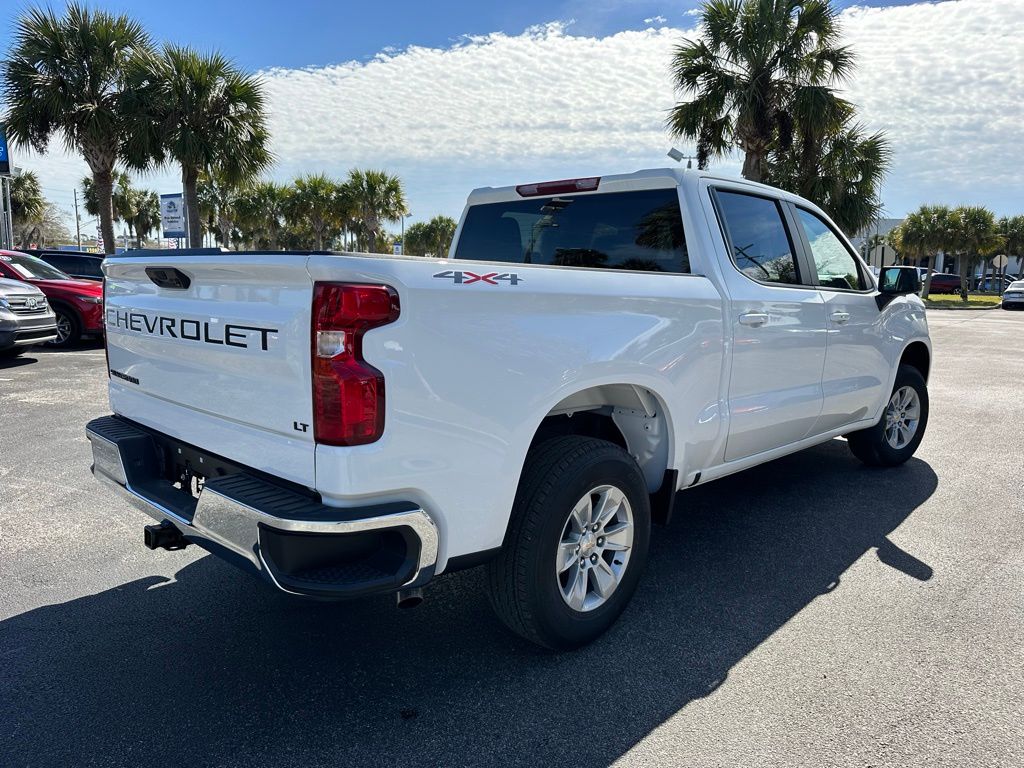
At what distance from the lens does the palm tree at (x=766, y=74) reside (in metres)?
17.0

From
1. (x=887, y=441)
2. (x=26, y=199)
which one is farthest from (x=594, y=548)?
(x=26, y=199)

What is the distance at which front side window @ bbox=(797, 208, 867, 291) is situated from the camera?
4.42 metres

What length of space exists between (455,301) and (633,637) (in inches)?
66.0

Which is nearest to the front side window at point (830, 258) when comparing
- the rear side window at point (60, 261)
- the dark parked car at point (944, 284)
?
the rear side window at point (60, 261)

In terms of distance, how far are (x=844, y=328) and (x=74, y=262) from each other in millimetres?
15240

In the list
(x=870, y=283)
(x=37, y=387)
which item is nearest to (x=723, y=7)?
(x=870, y=283)

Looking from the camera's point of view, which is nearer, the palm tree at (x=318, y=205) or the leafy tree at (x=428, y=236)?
the palm tree at (x=318, y=205)

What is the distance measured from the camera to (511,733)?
2438 millimetres

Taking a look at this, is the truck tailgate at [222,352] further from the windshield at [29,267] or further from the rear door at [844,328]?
the windshield at [29,267]

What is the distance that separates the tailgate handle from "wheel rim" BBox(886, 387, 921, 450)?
478cm

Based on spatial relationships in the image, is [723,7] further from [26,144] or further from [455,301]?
[455,301]

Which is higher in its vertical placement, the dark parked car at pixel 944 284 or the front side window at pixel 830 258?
the front side window at pixel 830 258

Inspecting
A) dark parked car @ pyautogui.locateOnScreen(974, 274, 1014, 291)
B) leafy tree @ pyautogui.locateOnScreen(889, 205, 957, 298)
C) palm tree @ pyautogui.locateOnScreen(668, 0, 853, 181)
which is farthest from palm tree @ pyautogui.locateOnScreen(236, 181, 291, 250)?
dark parked car @ pyautogui.locateOnScreen(974, 274, 1014, 291)

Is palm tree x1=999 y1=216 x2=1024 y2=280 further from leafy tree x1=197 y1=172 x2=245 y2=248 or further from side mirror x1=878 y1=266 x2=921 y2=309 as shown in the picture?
side mirror x1=878 y1=266 x2=921 y2=309
